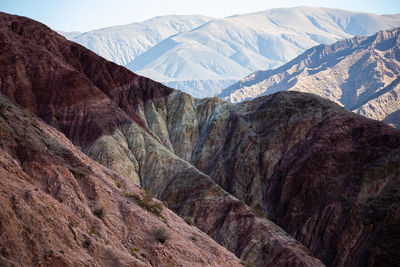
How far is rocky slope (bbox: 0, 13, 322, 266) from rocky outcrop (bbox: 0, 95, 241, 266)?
13196mm

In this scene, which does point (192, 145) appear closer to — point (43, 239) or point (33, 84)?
point (33, 84)

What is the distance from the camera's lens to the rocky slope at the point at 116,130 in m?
49.2

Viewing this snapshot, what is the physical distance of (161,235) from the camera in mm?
28625

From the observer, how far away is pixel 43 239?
19984 millimetres

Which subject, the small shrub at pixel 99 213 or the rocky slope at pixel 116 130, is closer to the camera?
the small shrub at pixel 99 213

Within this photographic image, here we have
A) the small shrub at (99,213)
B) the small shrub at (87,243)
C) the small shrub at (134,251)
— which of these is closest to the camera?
the small shrub at (87,243)

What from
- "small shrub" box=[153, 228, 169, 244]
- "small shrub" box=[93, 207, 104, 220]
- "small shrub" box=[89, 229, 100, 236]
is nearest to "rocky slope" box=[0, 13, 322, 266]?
"small shrub" box=[153, 228, 169, 244]

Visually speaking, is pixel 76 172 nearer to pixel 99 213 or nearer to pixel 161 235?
pixel 99 213

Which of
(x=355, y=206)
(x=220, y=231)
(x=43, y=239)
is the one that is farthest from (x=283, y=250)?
(x=43, y=239)

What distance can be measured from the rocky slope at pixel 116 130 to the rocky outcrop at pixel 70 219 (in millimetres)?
13196

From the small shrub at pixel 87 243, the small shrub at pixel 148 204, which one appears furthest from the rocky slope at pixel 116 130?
the small shrub at pixel 87 243

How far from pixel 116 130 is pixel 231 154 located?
19185mm

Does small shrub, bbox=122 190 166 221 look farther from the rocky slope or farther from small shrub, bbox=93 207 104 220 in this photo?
the rocky slope

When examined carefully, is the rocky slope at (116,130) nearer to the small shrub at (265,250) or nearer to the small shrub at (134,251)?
the small shrub at (265,250)
